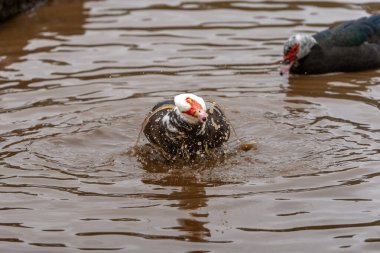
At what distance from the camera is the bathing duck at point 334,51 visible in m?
11.0

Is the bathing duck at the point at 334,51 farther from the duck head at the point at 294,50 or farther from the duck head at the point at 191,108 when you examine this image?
the duck head at the point at 191,108

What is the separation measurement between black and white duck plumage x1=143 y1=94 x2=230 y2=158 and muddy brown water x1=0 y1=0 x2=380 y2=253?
0.66 feet

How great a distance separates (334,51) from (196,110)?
13.9 feet

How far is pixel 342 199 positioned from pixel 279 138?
1.58m

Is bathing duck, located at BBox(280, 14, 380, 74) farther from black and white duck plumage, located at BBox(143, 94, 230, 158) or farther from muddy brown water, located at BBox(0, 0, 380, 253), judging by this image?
black and white duck plumage, located at BBox(143, 94, 230, 158)

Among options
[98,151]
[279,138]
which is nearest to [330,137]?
[279,138]

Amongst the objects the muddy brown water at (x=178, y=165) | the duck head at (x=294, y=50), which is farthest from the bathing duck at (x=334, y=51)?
the muddy brown water at (x=178, y=165)

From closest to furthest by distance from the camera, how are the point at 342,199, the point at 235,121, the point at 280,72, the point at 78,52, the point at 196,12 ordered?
the point at 342,199 < the point at 235,121 < the point at 280,72 < the point at 78,52 < the point at 196,12

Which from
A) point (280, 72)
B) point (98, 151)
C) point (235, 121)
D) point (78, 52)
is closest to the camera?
point (98, 151)

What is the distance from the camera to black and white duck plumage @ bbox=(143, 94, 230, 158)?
24.4ft

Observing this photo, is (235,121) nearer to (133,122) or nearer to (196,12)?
(133,122)

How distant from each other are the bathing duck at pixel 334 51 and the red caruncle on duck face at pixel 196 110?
3.58 meters

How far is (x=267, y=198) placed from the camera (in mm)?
7125

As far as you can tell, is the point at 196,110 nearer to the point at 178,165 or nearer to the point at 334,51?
the point at 178,165
